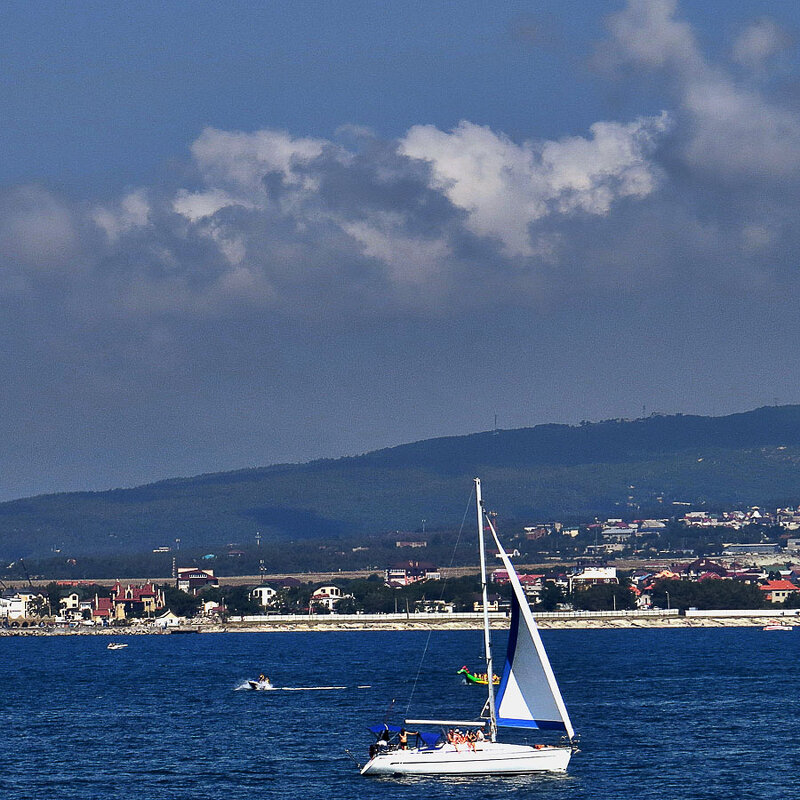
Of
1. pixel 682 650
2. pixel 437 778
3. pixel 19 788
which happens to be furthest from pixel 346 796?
pixel 682 650

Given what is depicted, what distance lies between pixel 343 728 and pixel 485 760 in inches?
976

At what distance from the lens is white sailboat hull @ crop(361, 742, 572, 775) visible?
247 feet

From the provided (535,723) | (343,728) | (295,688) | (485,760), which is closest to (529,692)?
(535,723)

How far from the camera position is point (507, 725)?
77.4 m

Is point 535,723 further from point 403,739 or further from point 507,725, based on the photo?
point 403,739

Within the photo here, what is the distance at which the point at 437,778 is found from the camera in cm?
7669

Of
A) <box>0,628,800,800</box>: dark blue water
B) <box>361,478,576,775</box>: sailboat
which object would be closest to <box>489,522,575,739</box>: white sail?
<box>361,478,576,775</box>: sailboat

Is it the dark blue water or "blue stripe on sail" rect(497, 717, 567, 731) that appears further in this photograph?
"blue stripe on sail" rect(497, 717, 567, 731)

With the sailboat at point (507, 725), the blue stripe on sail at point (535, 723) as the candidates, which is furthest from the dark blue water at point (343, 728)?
the blue stripe on sail at point (535, 723)

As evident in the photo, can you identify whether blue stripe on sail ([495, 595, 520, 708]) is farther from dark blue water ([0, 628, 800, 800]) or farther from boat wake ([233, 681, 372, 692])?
boat wake ([233, 681, 372, 692])

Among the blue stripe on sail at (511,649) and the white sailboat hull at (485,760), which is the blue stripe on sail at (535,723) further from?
the white sailboat hull at (485,760)

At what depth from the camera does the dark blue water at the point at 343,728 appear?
76188 mm

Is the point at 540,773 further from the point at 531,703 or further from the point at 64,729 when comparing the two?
the point at 64,729

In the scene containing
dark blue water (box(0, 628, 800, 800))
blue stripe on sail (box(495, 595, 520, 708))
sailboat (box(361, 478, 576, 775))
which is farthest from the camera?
blue stripe on sail (box(495, 595, 520, 708))
